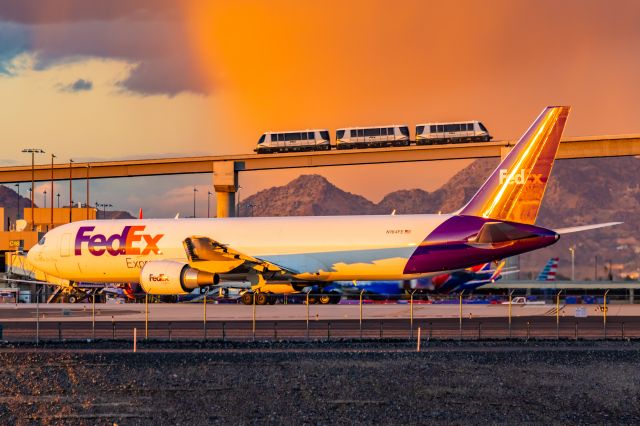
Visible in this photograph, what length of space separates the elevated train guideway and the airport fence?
47.5 m

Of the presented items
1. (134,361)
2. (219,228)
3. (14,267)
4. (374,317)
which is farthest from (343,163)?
(134,361)

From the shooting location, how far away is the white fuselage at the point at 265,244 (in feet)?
168

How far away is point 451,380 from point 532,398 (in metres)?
2.82

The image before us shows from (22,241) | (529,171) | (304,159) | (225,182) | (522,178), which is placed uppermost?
(304,159)

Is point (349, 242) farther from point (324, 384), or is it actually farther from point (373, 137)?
point (373, 137)

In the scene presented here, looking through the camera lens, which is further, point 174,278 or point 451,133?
point 451,133

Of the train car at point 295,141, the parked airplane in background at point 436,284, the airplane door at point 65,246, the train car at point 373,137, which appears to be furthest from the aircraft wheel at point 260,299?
the train car at point 295,141

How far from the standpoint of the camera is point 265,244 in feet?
175

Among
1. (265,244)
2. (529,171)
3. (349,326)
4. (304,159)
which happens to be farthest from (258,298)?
(304,159)

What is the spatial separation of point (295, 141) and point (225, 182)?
9.42 meters

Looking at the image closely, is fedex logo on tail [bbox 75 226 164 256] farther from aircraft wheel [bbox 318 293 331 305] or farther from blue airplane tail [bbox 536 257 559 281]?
blue airplane tail [bbox 536 257 559 281]

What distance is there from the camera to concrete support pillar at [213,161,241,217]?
109 metres

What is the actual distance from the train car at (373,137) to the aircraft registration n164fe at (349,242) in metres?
54.1

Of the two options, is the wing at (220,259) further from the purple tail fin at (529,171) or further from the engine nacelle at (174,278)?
the purple tail fin at (529,171)
